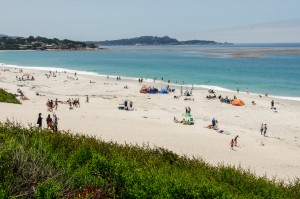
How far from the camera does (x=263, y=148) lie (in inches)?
943

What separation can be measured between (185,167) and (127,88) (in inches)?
1593

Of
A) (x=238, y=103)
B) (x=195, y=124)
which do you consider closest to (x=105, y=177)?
(x=195, y=124)

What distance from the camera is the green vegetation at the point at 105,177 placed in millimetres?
7855

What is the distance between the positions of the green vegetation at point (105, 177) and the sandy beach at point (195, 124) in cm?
302

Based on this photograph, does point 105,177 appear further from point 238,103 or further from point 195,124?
point 238,103

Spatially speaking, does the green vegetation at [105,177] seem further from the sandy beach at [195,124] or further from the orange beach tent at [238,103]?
the orange beach tent at [238,103]

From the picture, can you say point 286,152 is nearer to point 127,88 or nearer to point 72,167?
point 72,167

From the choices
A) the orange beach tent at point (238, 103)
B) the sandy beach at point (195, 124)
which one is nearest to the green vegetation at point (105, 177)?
the sandy beach at point (195, 124)

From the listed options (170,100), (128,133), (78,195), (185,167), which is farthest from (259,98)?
(78,195)

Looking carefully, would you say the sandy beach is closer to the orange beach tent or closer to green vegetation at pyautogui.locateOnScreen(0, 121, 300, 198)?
the orange beach tent

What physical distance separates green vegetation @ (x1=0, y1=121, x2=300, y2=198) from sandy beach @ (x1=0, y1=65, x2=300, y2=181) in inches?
119

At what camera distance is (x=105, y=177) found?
9.62 m

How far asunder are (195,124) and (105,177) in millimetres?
21462

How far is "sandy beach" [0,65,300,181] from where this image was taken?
2131 centimetres
